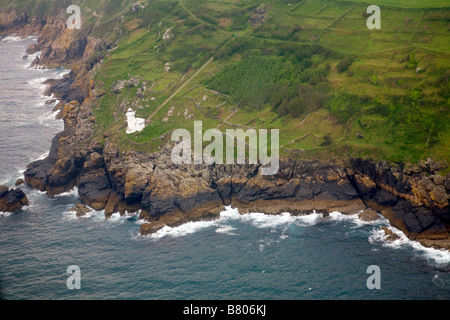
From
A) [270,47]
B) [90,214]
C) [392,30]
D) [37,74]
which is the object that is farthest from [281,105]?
[37,74]

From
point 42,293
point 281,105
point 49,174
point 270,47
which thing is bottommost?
point 42,293

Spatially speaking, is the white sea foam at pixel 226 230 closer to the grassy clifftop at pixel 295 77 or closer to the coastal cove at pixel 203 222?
the coastal cove at pixel 203 222

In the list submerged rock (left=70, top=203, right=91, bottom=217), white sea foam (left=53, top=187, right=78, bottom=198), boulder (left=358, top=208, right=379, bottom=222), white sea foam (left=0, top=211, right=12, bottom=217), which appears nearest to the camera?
boulder (left=358, top=208, right=379, bottom=222)

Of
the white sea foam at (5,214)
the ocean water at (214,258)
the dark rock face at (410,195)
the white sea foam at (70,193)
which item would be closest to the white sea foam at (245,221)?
the ocean water at (214,258)

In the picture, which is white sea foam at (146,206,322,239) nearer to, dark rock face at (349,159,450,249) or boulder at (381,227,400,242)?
dark rock face at (349,159,450,249)

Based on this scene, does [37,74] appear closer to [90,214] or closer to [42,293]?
[90,214]

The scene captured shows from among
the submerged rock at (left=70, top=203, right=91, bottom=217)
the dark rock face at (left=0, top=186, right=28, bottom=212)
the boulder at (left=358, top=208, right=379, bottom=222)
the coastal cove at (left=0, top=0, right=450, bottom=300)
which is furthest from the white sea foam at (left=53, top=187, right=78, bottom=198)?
the boulder at (left=358, top=208, right=379, bottom=222)

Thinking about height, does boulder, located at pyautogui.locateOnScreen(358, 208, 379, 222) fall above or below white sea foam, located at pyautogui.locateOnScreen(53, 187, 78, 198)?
below
